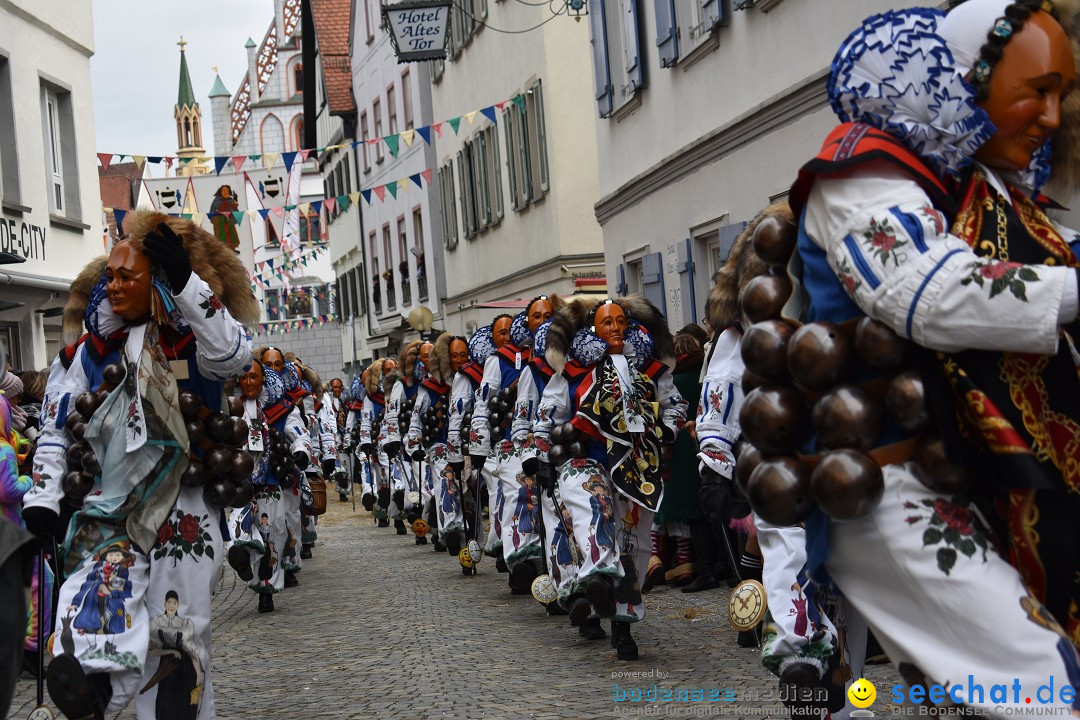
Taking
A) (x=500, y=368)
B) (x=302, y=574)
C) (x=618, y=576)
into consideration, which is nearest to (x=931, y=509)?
(x=618, y=576)

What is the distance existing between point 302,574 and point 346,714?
8.40 metres

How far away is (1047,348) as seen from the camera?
2.85m

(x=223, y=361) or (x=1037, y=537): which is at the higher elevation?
(x=223, y=361)

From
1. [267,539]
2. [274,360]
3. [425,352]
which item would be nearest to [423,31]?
[425,352]

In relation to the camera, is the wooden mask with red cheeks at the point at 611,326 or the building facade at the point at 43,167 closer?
the wooden mask with red cheeks at the point at 611,326

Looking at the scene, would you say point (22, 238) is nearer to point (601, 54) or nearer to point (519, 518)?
point (601, 54)

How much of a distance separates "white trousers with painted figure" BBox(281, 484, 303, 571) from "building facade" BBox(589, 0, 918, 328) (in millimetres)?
4569

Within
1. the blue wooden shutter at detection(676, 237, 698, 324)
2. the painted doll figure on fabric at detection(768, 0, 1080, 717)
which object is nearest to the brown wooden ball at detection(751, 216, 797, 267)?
the painted doll figure on fabric at detection(768, 0, 1080, 717)

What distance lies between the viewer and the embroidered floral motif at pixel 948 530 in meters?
2.92

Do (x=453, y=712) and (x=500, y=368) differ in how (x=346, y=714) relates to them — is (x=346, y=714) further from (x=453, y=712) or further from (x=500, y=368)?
(x=500, y=368)

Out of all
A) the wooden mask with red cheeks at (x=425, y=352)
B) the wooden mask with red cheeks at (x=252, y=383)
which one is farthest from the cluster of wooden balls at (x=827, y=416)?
the wooden mask with red cheeks at (x=425, y=352)

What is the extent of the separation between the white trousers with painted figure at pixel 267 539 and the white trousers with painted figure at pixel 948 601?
32.0 ft

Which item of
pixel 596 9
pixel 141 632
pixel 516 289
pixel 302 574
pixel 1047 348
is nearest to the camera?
pixel 1047 348

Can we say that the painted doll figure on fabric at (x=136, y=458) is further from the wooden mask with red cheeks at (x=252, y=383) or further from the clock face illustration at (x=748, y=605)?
the wooden mask with red cheeks at (x=252, y=383)
